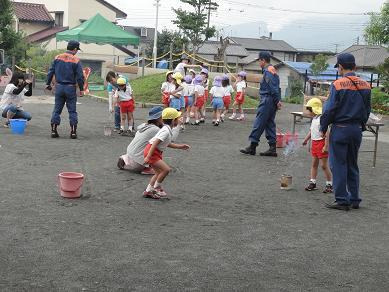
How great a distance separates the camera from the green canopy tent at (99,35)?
2730 centimetres

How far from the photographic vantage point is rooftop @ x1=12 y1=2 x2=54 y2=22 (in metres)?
46.9

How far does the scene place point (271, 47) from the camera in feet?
243

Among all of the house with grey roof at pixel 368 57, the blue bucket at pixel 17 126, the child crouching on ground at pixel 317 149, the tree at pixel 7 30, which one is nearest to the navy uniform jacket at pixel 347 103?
the child crouching on ground at pixel 317 149

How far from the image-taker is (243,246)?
5820mm

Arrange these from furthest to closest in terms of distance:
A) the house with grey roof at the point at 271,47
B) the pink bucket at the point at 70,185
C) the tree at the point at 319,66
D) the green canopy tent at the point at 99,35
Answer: the house with grey roof at the point at 271,47, the tree at the point at 319,66, the green canopy tent at the point at 99,35, the pink bucket at the point at 70,185

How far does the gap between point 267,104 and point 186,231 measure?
602 cm

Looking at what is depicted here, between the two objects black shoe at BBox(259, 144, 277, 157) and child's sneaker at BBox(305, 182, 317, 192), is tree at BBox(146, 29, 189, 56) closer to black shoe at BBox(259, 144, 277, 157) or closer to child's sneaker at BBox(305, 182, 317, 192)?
black shoe at BBox(259, 144, 277, 157)

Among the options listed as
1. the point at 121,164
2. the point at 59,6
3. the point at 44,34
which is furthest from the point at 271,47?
the point at 121,164

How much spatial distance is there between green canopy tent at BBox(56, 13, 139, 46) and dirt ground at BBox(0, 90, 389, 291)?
55.8ft

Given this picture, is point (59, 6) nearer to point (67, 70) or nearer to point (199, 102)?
point (199, 102)

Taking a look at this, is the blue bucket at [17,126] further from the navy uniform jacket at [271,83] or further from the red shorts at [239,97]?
the red shorts at [239,97]

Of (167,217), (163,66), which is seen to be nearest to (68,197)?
(167,217)

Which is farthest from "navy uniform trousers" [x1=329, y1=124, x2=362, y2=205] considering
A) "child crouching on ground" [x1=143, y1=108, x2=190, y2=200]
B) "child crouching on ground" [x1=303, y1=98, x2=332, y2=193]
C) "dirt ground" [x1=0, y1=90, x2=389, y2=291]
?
"child crouching on ground" [x1=143, y1=108, x2=190, y2=200]

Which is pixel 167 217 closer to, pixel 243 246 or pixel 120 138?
pixel 243 246
